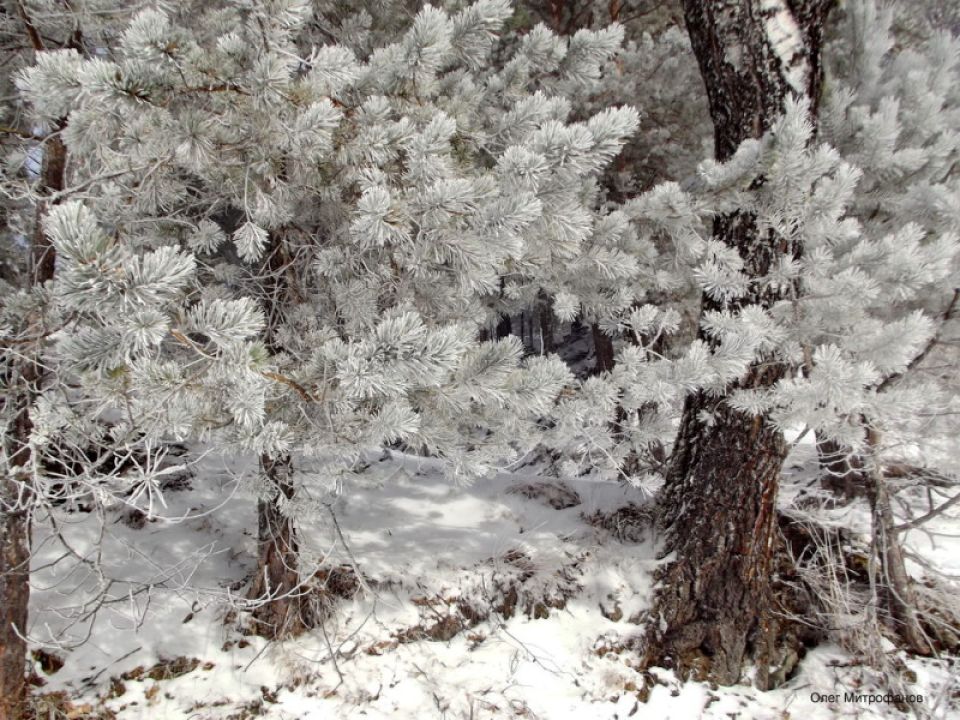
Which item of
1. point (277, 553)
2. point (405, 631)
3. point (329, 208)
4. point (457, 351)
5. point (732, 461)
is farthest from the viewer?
point (405, 631)

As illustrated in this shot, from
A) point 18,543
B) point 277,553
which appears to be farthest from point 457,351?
point 18,543

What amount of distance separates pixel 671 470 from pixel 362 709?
270cm

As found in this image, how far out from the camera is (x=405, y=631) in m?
3.88

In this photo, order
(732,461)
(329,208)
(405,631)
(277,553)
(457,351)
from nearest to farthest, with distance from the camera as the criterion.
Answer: (457,351)
(329,208)
(732,461)
(277,553)
(405,631)

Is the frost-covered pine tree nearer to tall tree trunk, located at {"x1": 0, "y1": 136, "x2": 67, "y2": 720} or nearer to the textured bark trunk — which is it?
tall tree trunk, located at {"x1": 0, "y1": 136, "x2": 67, "y2": 720}

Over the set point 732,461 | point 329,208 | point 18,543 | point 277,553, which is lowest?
point 277,553

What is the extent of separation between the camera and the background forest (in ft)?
6.37

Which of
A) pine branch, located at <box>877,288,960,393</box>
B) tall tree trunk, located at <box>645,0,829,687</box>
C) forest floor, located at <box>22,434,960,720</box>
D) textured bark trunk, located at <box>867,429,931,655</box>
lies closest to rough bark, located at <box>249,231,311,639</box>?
forest floor, located at <box>22,434,960,720</box>

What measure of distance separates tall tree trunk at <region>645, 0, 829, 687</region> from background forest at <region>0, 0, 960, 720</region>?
0.02 m

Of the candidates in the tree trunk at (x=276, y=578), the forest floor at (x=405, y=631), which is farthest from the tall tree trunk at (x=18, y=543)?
the tree trunk at (x=276, y=578)

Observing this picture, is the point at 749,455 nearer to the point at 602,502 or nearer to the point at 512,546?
the point at 602,502

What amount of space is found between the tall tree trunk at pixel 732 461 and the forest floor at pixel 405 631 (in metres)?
0.24

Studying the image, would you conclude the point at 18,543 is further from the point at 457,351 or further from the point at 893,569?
the point at 893,569

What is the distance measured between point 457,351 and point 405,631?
2.95m
